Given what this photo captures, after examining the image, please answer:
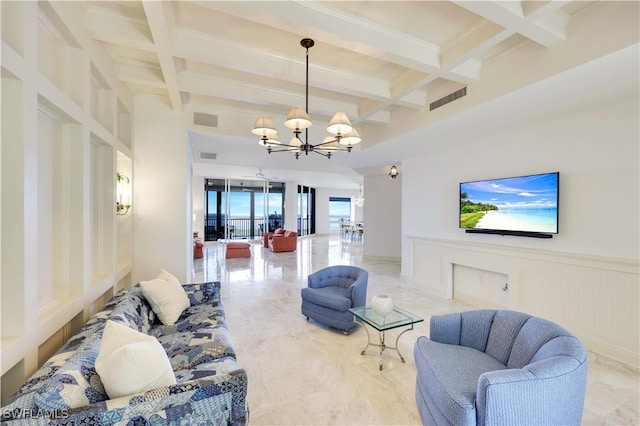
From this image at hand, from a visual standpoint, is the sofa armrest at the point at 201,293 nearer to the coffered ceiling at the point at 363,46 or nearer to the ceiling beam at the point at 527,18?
the coffered ceiling at the point at 363,46

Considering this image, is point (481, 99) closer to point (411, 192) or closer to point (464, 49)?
point (464, 49)

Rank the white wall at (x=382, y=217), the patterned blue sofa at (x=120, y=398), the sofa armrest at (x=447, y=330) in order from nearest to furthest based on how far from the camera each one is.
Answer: the patterned blue sofa at (x=120, y=398) → the sofa armrest at (x=447, y=330) → the white wall at (x=382, y=217)

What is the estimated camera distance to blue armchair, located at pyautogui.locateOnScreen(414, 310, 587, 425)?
146cm

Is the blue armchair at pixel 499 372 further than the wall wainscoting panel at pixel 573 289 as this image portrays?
No

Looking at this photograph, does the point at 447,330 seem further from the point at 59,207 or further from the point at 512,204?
the point at 59,207

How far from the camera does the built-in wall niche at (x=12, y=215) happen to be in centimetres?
158

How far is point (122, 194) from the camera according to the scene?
3717 millimetres

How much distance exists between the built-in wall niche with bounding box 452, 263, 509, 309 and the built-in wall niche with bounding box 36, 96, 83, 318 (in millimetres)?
5105

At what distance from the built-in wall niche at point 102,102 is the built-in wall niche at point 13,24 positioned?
1378mm

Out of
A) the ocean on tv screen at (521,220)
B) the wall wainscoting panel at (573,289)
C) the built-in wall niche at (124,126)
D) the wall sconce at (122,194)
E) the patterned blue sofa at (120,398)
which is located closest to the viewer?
the patterned blue sofa at (120,398)

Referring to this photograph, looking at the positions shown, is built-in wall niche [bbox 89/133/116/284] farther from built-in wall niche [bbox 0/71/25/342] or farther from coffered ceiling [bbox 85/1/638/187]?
built-in wall niche [bbox 0/71/25/342]

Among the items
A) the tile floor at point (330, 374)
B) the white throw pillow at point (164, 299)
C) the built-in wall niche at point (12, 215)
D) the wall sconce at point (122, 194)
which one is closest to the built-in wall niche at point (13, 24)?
the built-in wall niche at point (12, 215)

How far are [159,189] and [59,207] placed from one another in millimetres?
1850

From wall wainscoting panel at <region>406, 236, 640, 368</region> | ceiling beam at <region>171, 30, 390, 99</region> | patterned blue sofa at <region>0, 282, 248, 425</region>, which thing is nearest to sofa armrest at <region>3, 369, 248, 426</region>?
patterned blue sofa at <region>0, 282, 248, 425</region>
